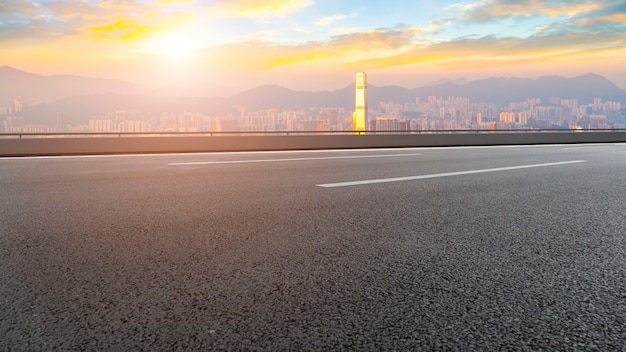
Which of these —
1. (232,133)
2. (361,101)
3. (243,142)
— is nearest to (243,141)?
(243,142)

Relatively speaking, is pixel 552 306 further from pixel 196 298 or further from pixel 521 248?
pixel 196 298

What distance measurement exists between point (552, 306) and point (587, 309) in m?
0.19

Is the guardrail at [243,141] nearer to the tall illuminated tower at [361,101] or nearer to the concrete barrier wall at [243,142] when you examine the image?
the concrete barrier wall at [243,142]

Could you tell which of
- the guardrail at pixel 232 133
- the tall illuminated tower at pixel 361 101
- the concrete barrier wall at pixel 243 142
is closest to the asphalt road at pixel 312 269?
the concrete barrier wall at pixel 243 142

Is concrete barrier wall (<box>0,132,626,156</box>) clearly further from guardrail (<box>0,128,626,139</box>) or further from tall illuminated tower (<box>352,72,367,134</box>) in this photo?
tall illuminated tower (<box>352,72,367,134</box>)

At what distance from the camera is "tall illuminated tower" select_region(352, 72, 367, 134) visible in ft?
124

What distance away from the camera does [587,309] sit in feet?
11.0

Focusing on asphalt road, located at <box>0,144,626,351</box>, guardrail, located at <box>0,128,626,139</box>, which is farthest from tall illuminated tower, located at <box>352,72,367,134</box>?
asphalt road, located at <box>0,144,626,351</box>

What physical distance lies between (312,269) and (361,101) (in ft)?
113

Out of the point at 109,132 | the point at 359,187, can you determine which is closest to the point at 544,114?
the point at 109,132

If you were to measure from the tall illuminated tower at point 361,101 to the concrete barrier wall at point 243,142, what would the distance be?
375 inches

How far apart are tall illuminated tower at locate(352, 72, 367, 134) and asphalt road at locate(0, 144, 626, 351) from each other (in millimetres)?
29149

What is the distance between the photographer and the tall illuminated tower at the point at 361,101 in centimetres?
3766

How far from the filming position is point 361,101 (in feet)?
125
